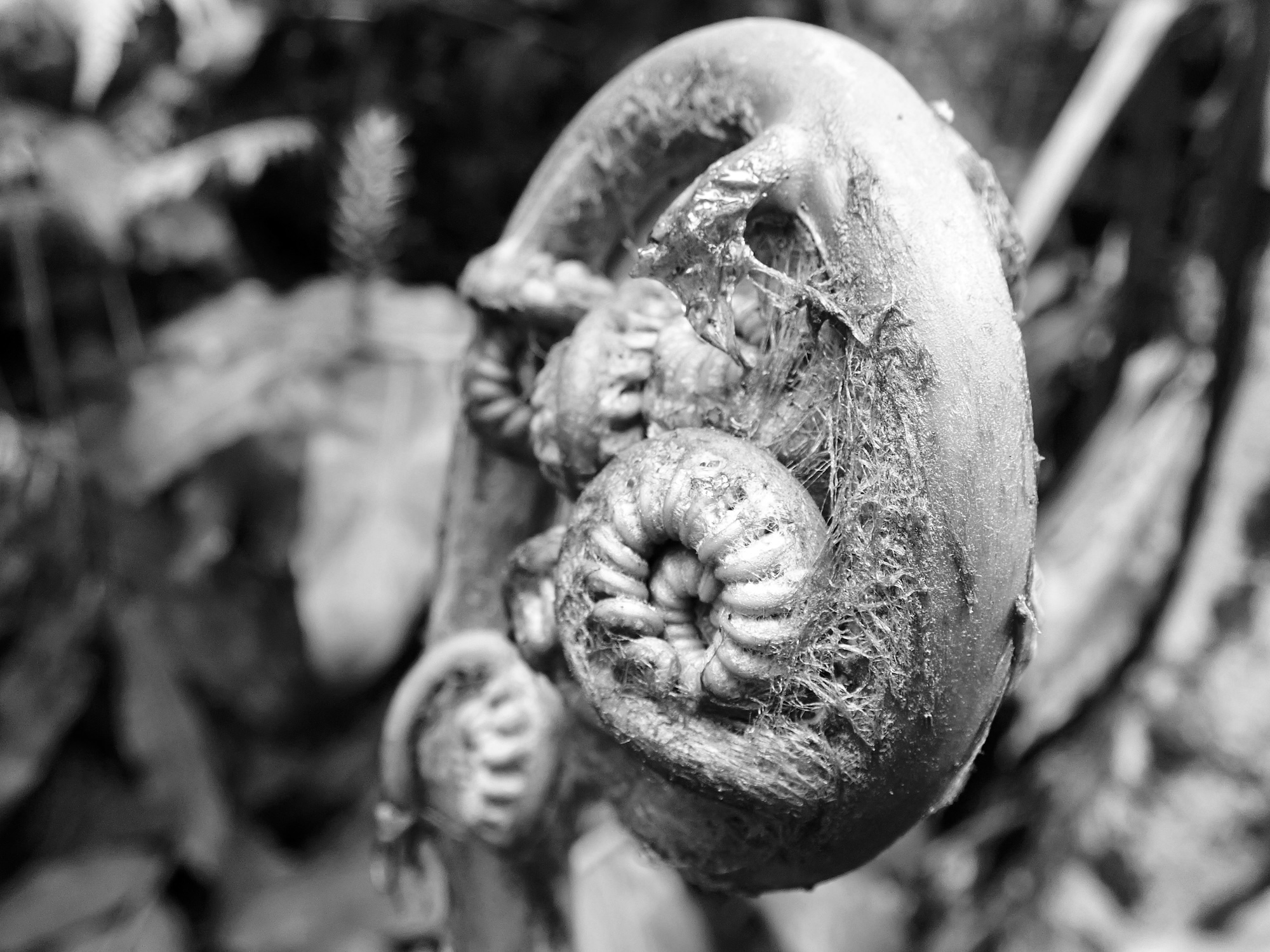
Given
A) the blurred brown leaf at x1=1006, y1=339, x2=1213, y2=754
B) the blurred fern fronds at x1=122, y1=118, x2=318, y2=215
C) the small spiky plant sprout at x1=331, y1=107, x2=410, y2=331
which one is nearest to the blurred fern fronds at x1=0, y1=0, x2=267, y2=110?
the blurred fern fronds at x1=122, y1=118, x2=318, y2=215

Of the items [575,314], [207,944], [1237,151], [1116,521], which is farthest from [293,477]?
[1237,151]

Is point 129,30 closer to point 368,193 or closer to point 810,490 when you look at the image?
point 368,193

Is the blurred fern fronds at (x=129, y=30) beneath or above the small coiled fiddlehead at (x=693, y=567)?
beneath

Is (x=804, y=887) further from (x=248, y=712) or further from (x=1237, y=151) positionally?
(x=248, y=712)

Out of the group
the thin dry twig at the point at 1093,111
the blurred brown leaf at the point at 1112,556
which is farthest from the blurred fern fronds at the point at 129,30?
the blurred brown leaf at the point at 1112,556

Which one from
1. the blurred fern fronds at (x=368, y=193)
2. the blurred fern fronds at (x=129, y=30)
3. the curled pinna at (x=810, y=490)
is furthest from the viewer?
the blurred fern fronds at (x=129, y=30)

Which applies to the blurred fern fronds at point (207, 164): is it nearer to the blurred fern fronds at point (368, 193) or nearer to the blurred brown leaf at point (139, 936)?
the blurred fern fronds at point (368, 193)

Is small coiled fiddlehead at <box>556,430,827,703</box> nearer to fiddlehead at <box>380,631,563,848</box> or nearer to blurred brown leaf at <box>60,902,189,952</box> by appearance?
fiddlehead at <box>380,631,563,848</box>
